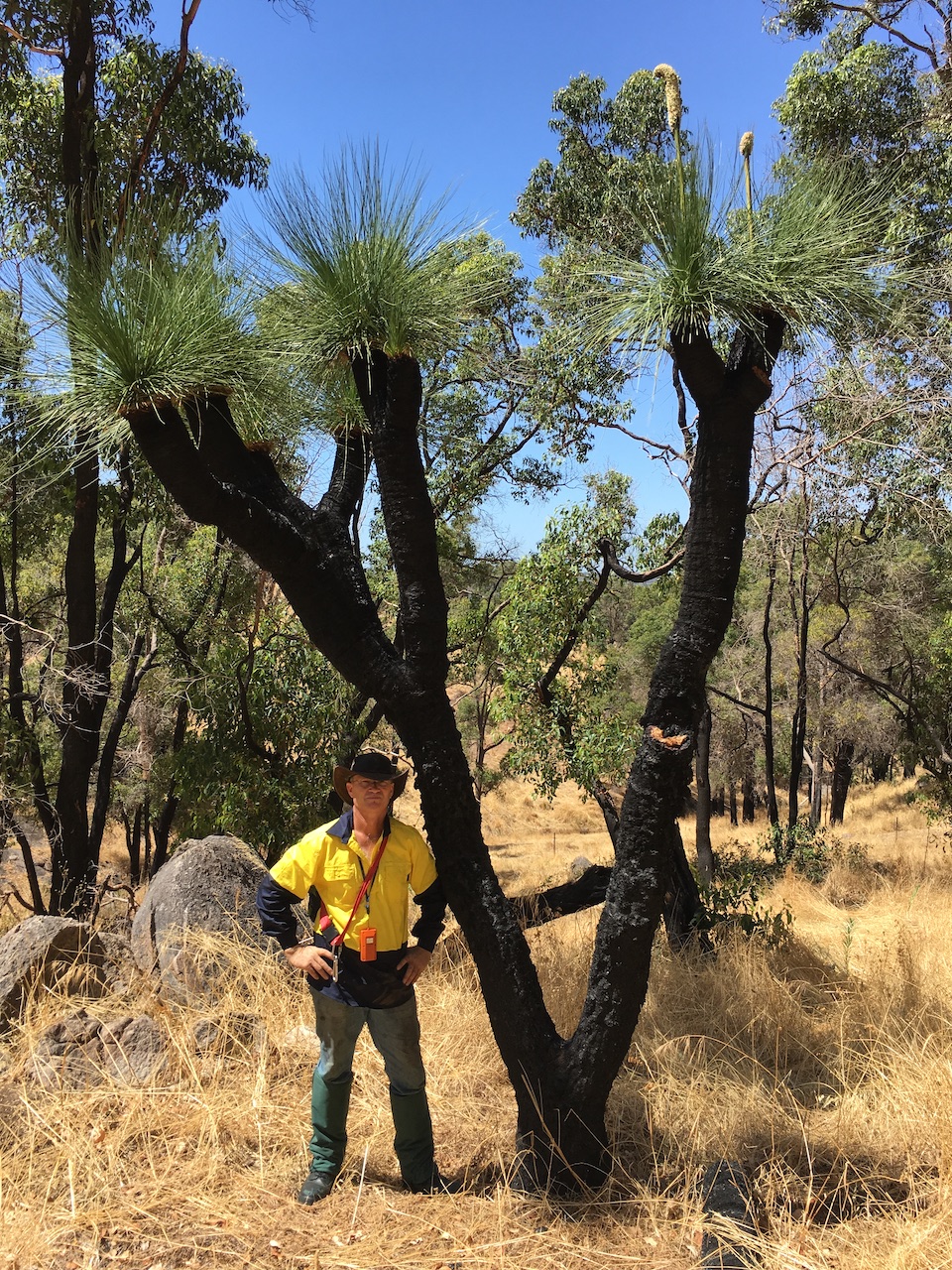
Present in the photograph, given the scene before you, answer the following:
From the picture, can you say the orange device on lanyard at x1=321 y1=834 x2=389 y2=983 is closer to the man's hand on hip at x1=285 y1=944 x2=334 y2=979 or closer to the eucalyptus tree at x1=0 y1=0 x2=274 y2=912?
the man's hand on hip at x1=285 y1=944 x2=334 y2=979

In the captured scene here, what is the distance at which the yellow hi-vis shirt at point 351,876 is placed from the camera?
348 centimetres

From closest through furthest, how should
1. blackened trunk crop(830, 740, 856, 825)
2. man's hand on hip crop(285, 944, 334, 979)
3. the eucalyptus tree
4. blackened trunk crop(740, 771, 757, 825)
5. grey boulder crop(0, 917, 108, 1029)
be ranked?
man's hand on hip crop(285, 944, 334, 979) < grey boulder crop(0, 917, 108, 1029) < the eucalyptus tree < blackened trunk crop(830, 740, 856, 825) < blackened trunk crop(740, 771, 757, 825)

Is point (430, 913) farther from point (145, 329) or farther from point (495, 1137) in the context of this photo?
point (145, 329)

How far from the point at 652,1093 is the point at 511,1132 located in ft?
2.37

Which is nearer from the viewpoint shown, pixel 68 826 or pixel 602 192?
pixel 68 826

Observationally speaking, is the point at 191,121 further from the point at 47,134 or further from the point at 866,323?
the point at 866,323

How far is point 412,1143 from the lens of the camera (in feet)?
11.5

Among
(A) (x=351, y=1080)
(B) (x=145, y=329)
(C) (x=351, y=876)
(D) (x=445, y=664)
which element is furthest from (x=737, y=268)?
(A) (x=351, y=1080)

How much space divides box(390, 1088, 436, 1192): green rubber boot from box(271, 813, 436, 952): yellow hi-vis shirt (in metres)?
0.63

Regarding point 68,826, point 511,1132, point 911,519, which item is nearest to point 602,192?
point 911,519

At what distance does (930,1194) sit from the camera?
3240 millimetres

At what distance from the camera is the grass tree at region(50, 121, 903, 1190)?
129 inches

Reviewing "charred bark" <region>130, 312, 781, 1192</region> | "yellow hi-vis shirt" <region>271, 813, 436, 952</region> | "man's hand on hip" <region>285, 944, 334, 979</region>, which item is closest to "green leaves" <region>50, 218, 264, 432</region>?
"charred bark" <region>130, 312, 781, 1192</region>

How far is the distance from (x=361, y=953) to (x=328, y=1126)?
2.38 ft
